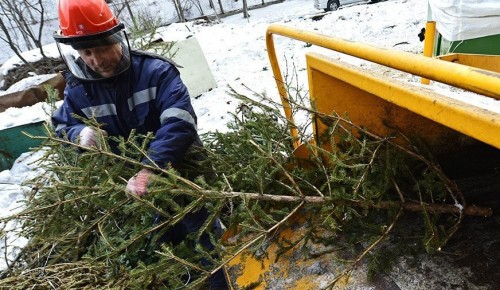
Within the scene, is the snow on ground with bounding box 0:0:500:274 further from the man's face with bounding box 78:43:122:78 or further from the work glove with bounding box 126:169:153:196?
the work glove with bounding box 126:169:153:196

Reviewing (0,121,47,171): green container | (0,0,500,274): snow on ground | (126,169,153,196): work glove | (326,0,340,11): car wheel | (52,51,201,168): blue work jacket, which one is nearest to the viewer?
(126,169,153,196): work glove

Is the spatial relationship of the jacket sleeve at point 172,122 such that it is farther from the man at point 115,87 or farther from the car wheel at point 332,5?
the car wheel at point 332,5

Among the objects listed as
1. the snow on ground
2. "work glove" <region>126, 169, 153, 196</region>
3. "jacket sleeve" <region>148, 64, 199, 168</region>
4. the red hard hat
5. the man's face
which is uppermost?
the red hard hat

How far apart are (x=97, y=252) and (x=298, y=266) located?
1150 millimetres

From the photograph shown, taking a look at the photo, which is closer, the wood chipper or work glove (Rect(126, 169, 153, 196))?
the wood chipper

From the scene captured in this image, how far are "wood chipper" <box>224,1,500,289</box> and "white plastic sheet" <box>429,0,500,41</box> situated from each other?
2926 mm

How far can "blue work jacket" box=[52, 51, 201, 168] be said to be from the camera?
215cm

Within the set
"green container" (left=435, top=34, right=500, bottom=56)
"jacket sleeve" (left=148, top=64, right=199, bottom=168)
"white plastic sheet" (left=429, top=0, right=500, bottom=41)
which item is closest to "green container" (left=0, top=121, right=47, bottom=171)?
"jacket sleeve" (left=148, top=64, right=199, bottom=168)

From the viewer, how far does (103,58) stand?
83.7 inches

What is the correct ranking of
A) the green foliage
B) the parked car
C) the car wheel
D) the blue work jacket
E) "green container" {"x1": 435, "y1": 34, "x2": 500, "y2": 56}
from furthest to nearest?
the car wheel → the parked car → "green container" {"x1": 435, "y1": 34, "x2": 500, "y2": 56} → the blue work jacket → the green foliage

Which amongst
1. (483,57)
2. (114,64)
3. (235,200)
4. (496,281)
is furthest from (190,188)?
(483,57)

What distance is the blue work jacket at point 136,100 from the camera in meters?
2.15

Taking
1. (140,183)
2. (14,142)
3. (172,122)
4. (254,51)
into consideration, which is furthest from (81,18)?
(254,51)

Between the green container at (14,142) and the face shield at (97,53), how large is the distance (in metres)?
3.72
